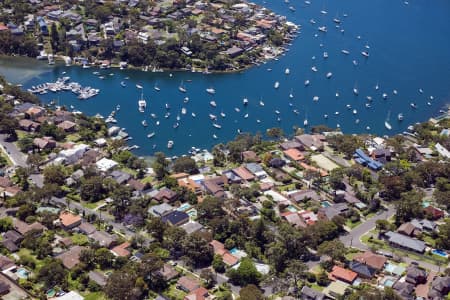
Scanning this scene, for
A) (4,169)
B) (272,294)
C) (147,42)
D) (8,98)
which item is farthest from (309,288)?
(147,42)

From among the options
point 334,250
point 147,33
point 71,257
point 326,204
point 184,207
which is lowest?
point 184,207

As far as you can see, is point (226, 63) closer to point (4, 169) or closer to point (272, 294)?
point (4, 169)

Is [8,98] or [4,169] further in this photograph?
[8,98]

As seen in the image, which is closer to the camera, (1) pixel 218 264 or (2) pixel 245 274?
(2) pixel 245 274

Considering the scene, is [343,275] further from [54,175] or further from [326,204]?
[54,175]

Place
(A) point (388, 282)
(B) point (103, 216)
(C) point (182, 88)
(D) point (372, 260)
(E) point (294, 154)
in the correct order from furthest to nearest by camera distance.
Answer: (C) point (182, 88) < (E) point (294, 154) < (B) point (103, 216) < (D) point (372, 260) < (A) point (388, 282)

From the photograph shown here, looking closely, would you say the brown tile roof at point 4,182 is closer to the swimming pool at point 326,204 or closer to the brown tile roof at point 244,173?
the brown tile roof at point 244,173

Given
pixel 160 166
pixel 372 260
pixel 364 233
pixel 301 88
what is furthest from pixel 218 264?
pixel 301 88
